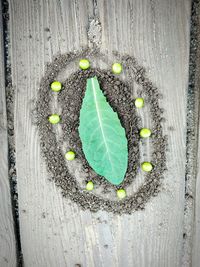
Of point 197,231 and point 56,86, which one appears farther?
point 197,231

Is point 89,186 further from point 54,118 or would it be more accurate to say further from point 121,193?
point 54,118

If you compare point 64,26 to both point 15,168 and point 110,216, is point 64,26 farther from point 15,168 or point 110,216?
point 110,216

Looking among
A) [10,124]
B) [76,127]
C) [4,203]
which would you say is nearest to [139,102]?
[76,127]

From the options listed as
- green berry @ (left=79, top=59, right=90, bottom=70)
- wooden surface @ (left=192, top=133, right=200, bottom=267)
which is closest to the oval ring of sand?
green berry @ (left=79, top=59, right=90, bottom=70)

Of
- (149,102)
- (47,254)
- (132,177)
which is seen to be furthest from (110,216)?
(149,102)

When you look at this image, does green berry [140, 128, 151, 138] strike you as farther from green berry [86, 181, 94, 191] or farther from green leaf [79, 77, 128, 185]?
green berry [86, 181, 94, 191]

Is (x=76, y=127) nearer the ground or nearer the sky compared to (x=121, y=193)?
nearer the sky
